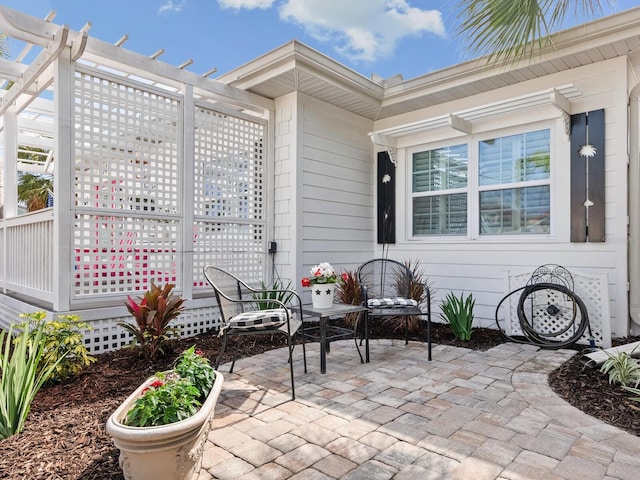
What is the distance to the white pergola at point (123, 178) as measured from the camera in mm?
3805

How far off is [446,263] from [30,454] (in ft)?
15.2

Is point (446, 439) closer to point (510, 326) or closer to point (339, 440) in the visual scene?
point (339, 440)

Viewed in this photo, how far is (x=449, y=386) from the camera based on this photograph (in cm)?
309

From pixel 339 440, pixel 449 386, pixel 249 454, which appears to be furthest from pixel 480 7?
pixel 249 454

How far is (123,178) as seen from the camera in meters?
4.22

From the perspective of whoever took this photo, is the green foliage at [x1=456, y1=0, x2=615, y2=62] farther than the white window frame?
No

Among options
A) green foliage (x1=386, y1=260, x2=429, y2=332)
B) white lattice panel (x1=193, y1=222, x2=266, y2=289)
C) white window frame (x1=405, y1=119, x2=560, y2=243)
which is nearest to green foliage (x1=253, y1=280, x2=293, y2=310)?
white lattice panel (x1=193, y1=222, x2=266, y2=289)

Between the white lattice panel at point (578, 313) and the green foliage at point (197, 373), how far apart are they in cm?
351

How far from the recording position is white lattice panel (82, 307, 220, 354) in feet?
12.9

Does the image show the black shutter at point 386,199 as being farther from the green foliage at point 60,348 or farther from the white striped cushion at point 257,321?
the green foliage at point 60,348

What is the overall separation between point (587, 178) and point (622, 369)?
7.11 feet

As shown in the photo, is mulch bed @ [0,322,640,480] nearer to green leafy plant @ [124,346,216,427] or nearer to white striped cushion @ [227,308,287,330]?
green leafy plant @ [124,346,216,427]

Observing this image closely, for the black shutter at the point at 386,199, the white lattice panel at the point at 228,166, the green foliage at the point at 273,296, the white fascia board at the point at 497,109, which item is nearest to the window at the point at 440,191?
the black shutter at the point at 386,199

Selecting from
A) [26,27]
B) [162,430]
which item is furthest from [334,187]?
[162,430]
